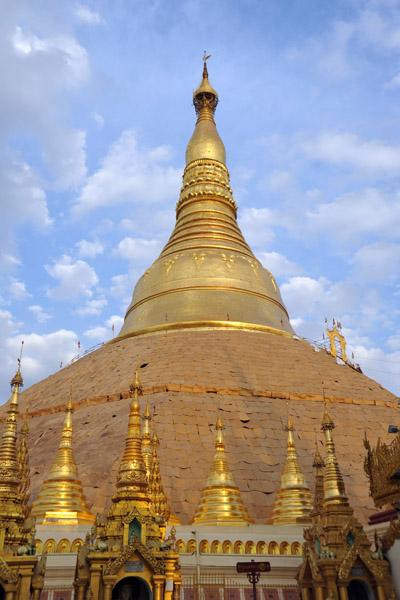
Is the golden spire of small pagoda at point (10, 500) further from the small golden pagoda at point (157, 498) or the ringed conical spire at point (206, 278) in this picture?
the ringed conical spire at point (206, 278)

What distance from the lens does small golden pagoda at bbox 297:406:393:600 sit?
31.9ft

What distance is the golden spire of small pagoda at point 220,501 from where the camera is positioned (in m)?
13.0

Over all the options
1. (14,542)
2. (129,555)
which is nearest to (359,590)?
(129,555)

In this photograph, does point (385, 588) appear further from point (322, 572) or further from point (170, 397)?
point (170, 397)

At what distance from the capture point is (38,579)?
27.1ft

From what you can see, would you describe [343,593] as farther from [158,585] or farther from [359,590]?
[158,585]

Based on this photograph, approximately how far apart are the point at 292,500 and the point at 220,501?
1.81 meters

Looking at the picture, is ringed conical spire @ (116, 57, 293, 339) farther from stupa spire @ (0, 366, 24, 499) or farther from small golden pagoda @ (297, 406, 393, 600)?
stupa spire @ (0, 366, 24, 499)

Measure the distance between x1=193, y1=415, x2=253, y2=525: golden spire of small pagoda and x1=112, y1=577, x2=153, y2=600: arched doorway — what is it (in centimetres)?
409

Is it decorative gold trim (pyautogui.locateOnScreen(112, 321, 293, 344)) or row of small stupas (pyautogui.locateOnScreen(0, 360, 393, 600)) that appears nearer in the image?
row of small stupas (pyautogui.locateOnScreen(0, 360, 393, 600))

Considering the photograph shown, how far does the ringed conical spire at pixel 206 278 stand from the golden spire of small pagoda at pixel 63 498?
1265cm

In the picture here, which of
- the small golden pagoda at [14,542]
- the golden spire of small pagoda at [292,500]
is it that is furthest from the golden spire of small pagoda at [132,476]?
the golden spire of small pagoda at [292,500]

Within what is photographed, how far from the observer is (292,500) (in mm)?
13719

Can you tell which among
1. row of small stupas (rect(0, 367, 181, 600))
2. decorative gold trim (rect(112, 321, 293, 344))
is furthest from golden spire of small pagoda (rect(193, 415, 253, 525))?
decorative gold trim (rect(112, 321, 293, 344))
